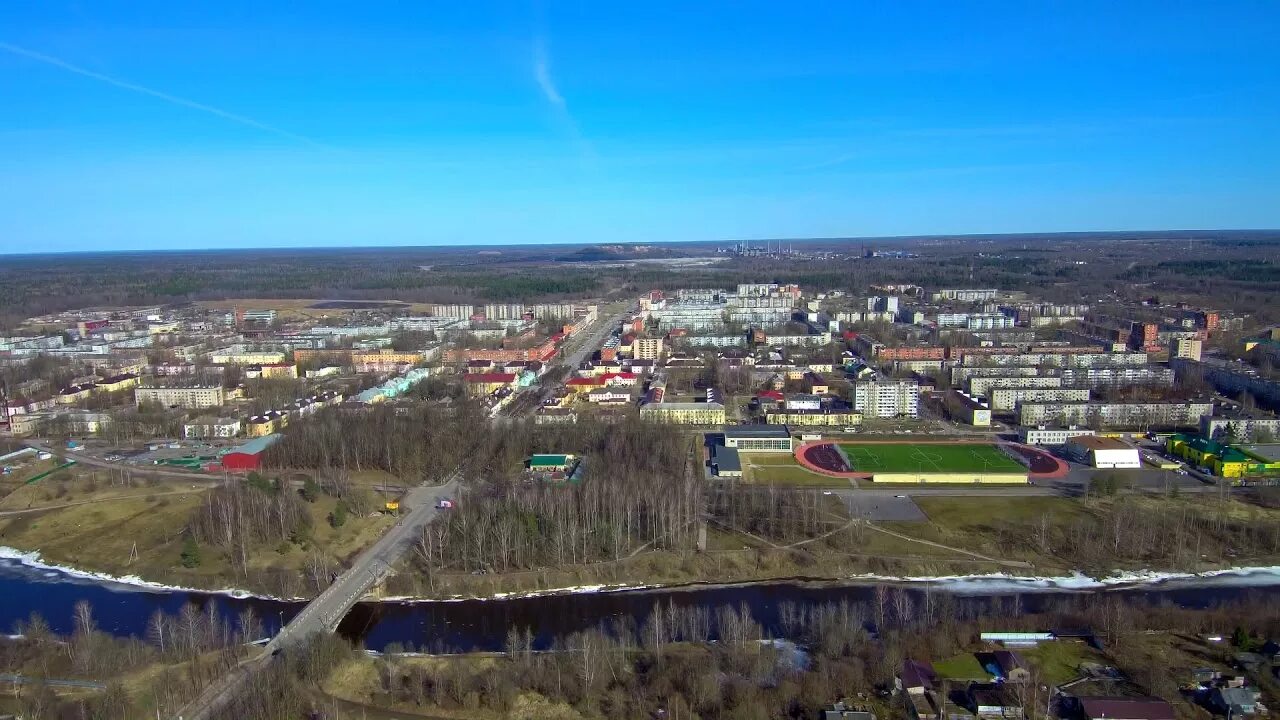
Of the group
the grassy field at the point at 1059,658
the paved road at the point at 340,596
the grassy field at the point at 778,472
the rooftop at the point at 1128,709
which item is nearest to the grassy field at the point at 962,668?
the grassy field at the point at 1059,658

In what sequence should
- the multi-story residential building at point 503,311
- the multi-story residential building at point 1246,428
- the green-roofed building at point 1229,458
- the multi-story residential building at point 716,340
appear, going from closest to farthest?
the green-roofed building at point 1229,458 → the multi-story residential building at point 1246,428 → the multi-story residential building at point 716,340 → the multi-story residential building at point 503,311

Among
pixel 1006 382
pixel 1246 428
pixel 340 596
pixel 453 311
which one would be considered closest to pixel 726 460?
pixel 340 596

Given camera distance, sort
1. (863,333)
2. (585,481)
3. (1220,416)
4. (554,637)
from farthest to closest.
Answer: (863,333) < (1220,416) < (585,481) < (554,637)

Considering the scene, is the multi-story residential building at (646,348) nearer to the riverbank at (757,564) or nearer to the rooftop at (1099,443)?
the rooftop at (1099,443)

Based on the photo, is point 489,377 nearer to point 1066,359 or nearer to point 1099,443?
point 1099,443

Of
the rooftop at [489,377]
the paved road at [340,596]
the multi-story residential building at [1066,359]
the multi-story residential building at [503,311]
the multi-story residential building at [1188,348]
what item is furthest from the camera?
the multi-story residential building at [503,311]

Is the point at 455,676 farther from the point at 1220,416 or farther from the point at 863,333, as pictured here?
the point at 863,333

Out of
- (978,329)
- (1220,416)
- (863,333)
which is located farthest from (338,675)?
(978,329)

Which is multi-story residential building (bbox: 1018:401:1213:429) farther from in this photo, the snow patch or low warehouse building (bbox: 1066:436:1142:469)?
the snow patch
